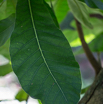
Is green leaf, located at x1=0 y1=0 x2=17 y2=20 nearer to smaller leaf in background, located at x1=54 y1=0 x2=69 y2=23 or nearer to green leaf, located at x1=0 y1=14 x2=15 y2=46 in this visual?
green leaf, located at x1=0 y1=14 x2=15 y2=46

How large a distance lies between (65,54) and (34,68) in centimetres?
9

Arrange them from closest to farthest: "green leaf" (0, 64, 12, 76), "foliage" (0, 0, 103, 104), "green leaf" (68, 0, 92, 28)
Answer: "foliage" (0, 0, 103, 104) → "green leaf" (68, 0, 92, 28) → "green leaf" (0, 64, 12, 76)

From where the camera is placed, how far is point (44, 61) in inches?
17.8

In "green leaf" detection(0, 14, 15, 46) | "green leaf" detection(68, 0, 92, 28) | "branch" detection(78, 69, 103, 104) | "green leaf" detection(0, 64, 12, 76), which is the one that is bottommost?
"branch" detection(78, 69, 103, 104)

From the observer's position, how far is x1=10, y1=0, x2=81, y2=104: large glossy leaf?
0.44 metres

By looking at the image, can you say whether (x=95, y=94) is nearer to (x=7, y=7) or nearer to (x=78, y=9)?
(x=78, y=9)

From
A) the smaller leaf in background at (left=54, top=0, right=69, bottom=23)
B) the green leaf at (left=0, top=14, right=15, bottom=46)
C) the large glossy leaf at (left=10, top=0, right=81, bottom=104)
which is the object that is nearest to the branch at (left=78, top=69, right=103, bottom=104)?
the large glossy leaf at (left=10, top=0, right=81, bottom=104)

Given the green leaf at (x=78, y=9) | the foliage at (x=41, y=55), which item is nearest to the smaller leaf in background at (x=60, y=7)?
the green leaf at (x=78, y=9)

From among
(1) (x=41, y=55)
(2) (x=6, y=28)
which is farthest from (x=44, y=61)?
(2) (x=6, y=28)

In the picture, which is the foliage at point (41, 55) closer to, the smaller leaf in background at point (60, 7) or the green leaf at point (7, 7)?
the green leaf at point (7, 7)

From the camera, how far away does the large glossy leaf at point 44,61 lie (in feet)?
1.43

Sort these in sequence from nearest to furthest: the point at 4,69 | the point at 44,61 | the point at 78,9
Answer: the point at 44,61, the point at 78,9, the point at 4,69

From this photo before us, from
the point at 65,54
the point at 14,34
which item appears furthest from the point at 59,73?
the point at 14,34

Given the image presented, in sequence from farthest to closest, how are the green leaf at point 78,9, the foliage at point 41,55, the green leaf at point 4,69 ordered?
1. the green leaf at point 4,69
2. the green leaf at point 78,9
3. the foliage at point 41,55
